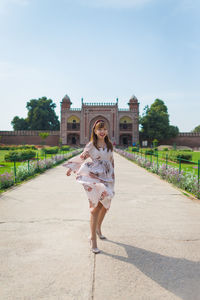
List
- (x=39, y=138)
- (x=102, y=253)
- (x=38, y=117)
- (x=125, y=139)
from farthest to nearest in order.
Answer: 1. (x=38, y=117)
2. (x=125, y=139)
3. (x=39, y=138)
4. (x=102, y=253)

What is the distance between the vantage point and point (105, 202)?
264 cm

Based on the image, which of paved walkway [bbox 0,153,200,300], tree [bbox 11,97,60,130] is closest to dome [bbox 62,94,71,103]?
tree [bbox 11,97,60,130]

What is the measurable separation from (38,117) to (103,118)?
15.0 metres

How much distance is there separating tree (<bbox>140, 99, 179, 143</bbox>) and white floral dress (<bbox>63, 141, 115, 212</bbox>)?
39.0 meters

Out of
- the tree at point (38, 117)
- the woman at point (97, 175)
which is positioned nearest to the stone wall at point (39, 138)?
the tree at point (38, 117)

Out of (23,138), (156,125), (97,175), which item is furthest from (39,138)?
(97,175)

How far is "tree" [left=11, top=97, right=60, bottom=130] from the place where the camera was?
5047 centimetres

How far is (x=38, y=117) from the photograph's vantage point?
5050 centimetres

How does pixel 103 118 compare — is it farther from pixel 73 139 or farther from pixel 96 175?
pixel 96 175

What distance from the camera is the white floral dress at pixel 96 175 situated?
2.61 m

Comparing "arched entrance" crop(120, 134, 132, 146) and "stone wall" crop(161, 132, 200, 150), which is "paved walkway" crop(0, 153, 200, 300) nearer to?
"stone wall" crop(161, 132, 200, 150)

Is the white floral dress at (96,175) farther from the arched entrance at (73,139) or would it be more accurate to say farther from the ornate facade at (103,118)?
the arched entrance at (73,139)

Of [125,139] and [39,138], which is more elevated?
[39,138]

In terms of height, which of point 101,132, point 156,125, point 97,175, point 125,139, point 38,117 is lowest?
point 97,175
